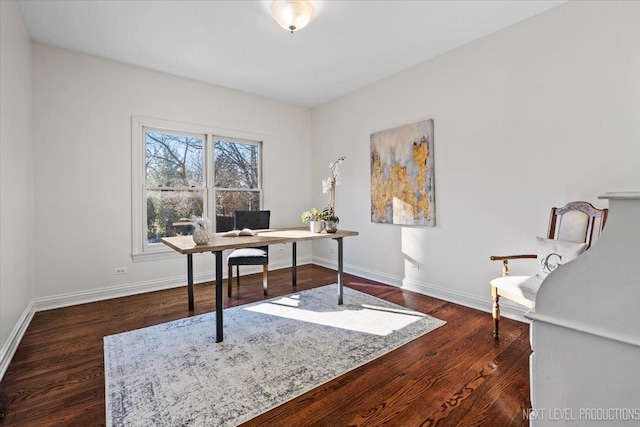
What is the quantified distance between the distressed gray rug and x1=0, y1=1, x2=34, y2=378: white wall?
0.77 metres

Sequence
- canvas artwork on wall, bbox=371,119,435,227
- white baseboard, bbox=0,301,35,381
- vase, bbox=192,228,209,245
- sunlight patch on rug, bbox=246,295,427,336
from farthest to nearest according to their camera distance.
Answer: canvas artwork on wall, bbox=371,119,435,227, sunlight patch on rug, bbox=246,295,427,336, vase, bbox=192,228,209,245, white baseboard, bbox=0,301,35,381

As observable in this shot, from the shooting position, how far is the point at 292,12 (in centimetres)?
239

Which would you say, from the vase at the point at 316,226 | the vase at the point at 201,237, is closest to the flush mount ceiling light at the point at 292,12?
the vase at the point at 316,226

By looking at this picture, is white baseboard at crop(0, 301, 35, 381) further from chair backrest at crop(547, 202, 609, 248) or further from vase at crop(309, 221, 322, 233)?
chair backrest at crop(547, 202, 609, 248)

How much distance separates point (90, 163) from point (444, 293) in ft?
14.3

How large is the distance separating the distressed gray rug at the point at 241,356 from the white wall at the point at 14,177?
0.77 meters

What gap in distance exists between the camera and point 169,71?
12.2 ft

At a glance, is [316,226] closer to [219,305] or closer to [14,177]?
[219,305]

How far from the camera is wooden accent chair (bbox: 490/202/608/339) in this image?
207 centimetres

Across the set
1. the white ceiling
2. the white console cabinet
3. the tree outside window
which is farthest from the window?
the white console cabinet

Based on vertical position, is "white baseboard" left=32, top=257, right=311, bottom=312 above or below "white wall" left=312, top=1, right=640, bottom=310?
below

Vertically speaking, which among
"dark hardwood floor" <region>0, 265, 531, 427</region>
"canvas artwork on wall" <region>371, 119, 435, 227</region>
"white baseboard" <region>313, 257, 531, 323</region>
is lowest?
"dark hardwood floor" <region>0, 265, 531, 427</region>

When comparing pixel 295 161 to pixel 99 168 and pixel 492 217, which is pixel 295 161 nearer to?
pixel 99 168

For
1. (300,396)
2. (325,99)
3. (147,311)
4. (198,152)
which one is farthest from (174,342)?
(325,99)
